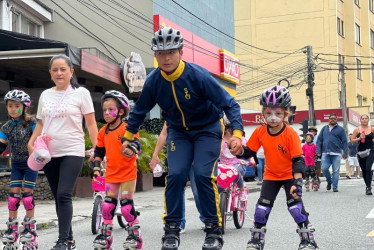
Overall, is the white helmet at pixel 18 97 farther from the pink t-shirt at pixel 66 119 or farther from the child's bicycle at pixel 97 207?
the child's bicycle at pixel 97 207

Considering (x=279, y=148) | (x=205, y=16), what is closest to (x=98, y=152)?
(x=279, y=148)

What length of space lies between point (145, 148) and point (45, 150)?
1212 centimetres

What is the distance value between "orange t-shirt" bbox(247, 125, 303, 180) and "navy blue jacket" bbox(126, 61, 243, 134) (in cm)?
85

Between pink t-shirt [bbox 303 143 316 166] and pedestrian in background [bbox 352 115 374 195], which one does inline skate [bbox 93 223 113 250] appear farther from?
pink t-shirt [bbox 303 143 316 166]

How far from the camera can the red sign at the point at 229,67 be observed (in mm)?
33562

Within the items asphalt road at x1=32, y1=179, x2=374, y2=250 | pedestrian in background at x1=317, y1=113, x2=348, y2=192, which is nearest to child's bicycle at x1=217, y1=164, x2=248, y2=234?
asphalt road at x1=32, y1=179, x2=374, y2=250

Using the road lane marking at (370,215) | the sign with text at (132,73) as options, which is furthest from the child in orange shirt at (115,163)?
the sign with text at (132,73)

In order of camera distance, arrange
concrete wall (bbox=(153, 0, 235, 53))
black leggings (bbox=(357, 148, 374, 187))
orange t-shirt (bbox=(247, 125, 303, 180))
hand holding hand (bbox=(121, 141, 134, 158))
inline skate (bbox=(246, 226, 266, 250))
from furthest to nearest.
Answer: concrete wall (bbox=(153, 0, 235, 53)) < black leggings (bbox=(357, 148, 374, 187)) < orange t-shirt (bbox=(247, 125, 303, 180)) < inline skate (bbox=(246, 226, 266, 250)) < hand holding hand (bbox=(121, 141, 134, 158))

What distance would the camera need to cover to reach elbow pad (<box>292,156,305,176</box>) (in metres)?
6.43

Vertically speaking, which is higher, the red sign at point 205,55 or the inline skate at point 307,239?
the red sign at point 205,55

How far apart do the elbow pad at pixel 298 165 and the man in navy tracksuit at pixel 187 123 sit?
34.9 inches

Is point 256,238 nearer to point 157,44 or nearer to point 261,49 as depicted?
point 157,44

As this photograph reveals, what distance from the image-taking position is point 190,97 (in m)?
5.74

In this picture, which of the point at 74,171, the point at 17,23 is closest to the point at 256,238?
the point at 74,171
